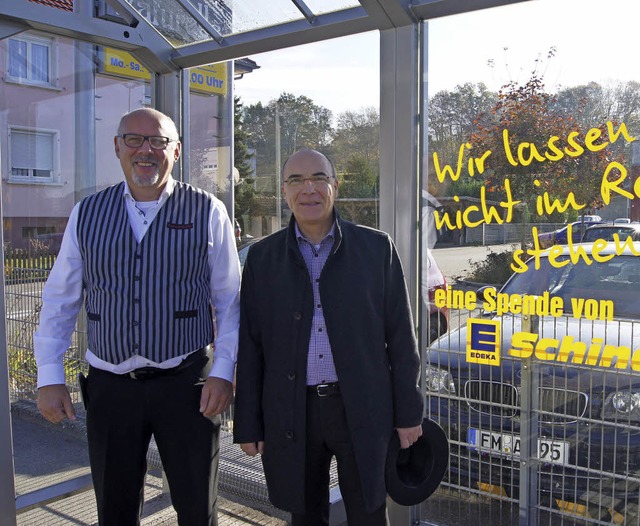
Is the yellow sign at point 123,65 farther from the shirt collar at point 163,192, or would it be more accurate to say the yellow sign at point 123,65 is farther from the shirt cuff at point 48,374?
the shirt cuff at point 48,374

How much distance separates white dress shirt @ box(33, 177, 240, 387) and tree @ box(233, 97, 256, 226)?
1151mm

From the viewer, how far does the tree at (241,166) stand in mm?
3859

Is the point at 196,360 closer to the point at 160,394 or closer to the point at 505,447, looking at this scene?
the point at 160,394

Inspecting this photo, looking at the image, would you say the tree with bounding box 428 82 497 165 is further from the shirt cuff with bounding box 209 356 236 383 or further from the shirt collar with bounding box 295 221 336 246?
the shirt cuff with bounding box 209 356 236 383

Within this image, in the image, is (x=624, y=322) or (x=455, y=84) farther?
(x=455, y=84)

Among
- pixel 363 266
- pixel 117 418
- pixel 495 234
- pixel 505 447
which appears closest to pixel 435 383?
pixel 505 447

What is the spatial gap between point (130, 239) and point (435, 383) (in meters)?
1.60

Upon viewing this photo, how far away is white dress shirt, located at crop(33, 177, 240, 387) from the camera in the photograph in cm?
263

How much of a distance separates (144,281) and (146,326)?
0.56 feet

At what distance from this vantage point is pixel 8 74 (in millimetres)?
3793

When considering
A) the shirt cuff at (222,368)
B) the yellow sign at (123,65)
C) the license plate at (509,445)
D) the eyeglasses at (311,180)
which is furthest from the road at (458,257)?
the yellow sign at (123,65)

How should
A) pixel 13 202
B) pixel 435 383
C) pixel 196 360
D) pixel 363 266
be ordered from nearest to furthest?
pixel 363 266 → pixel 196 360 → pixel 435 383 → pixel 13 202

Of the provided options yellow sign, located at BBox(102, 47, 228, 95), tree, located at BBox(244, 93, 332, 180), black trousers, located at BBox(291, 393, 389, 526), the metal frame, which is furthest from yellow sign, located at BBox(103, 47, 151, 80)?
black trousers, located at BBox(291, 393, 389, 526)

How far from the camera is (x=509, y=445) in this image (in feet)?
10.1
